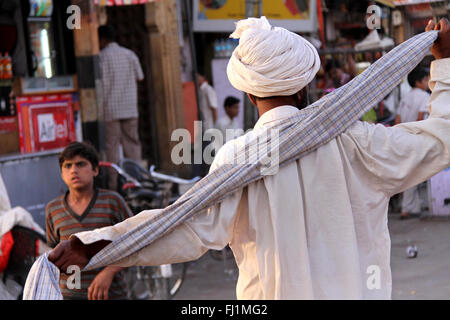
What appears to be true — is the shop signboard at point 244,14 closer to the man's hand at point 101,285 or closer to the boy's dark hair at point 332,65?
the boy's dark hair at point 332,65

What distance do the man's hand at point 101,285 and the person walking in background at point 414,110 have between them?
6227 mm

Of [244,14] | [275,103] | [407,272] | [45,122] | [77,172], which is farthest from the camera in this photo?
[244,14]

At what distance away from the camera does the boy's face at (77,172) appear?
4.91 meters

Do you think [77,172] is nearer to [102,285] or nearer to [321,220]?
[102,285]

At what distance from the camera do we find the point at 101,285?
4.46 meters

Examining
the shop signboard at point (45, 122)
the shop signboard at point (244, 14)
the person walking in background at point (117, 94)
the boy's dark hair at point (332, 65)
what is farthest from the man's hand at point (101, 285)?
the boy's dark hair at point (332, 65)

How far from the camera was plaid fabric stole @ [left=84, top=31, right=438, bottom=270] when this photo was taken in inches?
105

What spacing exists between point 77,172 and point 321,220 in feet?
8.30

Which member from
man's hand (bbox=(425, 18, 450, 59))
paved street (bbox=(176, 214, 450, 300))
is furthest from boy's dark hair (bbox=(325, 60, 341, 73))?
man's hand (bbox=(425, 18, 450, 59))

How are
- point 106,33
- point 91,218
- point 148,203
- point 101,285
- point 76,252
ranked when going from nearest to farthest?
point 76,252 → point 101,285 → point 91,218 → point 148,203 → point 106,33

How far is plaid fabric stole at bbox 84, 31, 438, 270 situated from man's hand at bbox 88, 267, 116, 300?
1.79 meters

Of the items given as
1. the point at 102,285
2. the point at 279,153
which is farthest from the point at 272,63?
the point at 102,285

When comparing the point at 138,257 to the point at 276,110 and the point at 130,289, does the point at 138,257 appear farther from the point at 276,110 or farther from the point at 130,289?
the point at 130,289

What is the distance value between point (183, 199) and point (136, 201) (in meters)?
4.72
